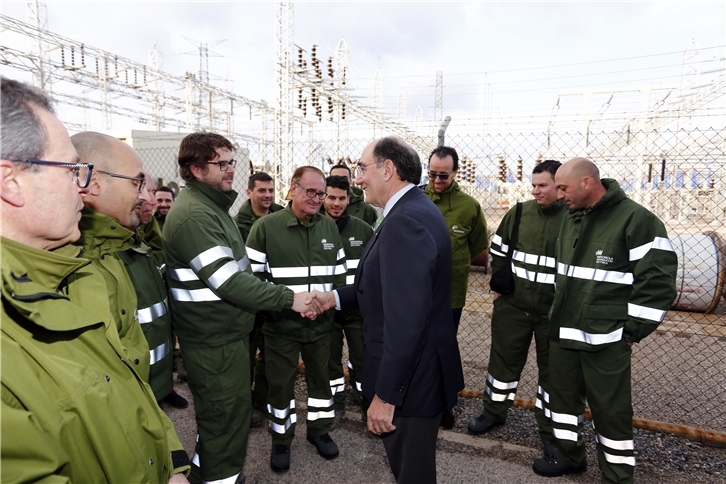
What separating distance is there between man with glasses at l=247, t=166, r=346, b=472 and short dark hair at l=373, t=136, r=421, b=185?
1.15 metres

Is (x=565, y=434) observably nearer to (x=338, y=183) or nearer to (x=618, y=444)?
(x=618, y=444)

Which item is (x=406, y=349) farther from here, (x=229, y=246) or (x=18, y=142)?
(x=18, y=142)

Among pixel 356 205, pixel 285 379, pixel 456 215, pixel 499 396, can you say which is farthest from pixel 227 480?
pixel 356 205

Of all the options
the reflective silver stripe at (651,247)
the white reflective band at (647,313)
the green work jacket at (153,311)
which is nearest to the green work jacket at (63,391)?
the green work jacket at (153,311)

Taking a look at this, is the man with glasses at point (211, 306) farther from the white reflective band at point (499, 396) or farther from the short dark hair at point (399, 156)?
the white reflective band at point (499, 396)

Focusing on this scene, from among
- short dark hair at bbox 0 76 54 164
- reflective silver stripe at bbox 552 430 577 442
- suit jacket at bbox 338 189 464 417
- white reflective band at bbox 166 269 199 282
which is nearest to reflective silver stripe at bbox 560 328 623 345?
reflective silver stripe at bbox 552 430 577 442

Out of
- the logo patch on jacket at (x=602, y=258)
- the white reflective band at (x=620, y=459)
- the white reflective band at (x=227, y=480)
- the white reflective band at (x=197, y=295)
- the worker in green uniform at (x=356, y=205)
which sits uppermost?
the worker in green uniform at (x=356, y=205)

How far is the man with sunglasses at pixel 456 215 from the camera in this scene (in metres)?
3.97

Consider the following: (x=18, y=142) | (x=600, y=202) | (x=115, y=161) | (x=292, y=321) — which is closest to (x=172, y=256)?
(x=115, y=161)

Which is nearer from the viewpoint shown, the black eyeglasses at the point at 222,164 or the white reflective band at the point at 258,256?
the black eyeglasses at the point at 222,164

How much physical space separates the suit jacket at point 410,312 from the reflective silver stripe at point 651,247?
143 cm

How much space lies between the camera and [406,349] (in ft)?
6.14

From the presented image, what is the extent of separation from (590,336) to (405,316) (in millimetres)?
1651

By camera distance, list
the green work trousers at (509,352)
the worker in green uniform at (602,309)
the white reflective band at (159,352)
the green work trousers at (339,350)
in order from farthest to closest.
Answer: the green work trousers at (339,350) → the green work trousers at (509,352) → the worker in green uniform at (602,309) → the white reflective band at (159,352)
